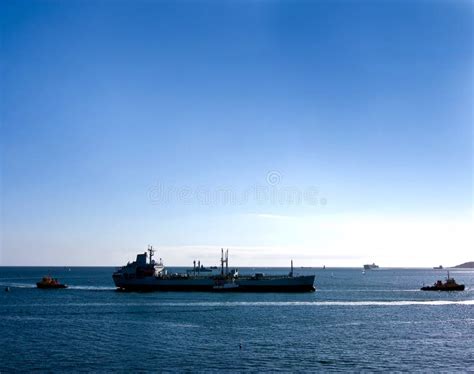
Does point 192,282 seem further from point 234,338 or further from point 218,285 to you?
point 234,338

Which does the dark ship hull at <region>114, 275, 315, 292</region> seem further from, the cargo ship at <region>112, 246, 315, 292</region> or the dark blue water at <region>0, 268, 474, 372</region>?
the dark blue water at <region>0, 268, 474, 372</region>

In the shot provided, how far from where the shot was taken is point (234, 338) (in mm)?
58438

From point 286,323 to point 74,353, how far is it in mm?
30960

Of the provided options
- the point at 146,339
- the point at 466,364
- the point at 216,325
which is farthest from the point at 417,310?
the point at 146,339

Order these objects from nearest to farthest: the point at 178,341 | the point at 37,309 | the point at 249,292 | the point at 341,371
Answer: the point at 341,371, the point at 178,341, the point at 37,309, the point at 249,292

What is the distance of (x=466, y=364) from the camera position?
149 feet

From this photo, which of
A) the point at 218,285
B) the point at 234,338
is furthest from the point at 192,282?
the point at 234,338

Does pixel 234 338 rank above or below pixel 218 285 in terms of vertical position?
below

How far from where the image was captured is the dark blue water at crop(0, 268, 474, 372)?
45.7 m

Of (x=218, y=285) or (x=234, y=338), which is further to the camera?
(x=218, y=285)

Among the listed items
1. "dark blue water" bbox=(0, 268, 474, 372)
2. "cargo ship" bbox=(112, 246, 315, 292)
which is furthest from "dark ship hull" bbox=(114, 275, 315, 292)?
"dark blue water" bbox=(0, 268, 474, 372)

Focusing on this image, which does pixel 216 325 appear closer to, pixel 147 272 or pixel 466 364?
pixel 466 364

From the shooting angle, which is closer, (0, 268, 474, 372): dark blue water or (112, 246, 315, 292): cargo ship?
(0, 268, 474, 372): dark blue water

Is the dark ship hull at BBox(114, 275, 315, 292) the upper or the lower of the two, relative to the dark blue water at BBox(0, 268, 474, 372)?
upper
